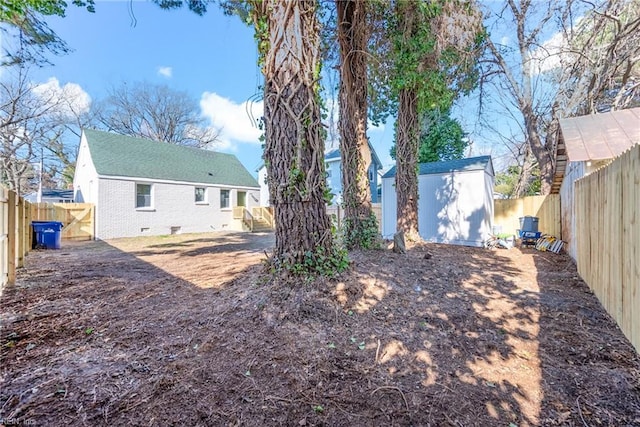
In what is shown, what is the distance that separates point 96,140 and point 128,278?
39.8 feet

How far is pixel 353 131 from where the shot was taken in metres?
5.56

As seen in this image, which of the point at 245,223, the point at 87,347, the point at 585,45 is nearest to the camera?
the point at 87,347

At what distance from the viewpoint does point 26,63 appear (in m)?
7.61

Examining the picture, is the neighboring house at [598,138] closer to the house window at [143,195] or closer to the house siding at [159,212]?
the house siding at [159,212]

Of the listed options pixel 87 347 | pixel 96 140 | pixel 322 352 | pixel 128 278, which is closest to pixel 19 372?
pixel 87 347

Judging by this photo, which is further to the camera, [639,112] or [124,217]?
[124,217]

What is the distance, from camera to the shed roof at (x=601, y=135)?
16.0ft

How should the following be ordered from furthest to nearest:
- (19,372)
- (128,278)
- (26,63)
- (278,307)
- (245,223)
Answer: (245,223) → (26,63) → (128,278) → (278,307) → (19,372)

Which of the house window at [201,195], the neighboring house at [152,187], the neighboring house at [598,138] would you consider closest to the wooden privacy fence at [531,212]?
the neighboring house at [598,138]

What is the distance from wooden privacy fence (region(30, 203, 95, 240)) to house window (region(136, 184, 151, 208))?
1846 millimetres

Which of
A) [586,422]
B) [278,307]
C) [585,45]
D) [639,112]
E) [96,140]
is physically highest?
[585,45]

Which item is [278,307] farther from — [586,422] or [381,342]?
[586,422]

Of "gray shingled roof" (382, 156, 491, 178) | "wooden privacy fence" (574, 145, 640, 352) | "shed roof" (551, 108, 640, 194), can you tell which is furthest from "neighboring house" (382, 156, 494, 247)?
"wooden privacy fence" (574, 145, 640, 352)

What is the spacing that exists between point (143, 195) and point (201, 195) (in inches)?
122
